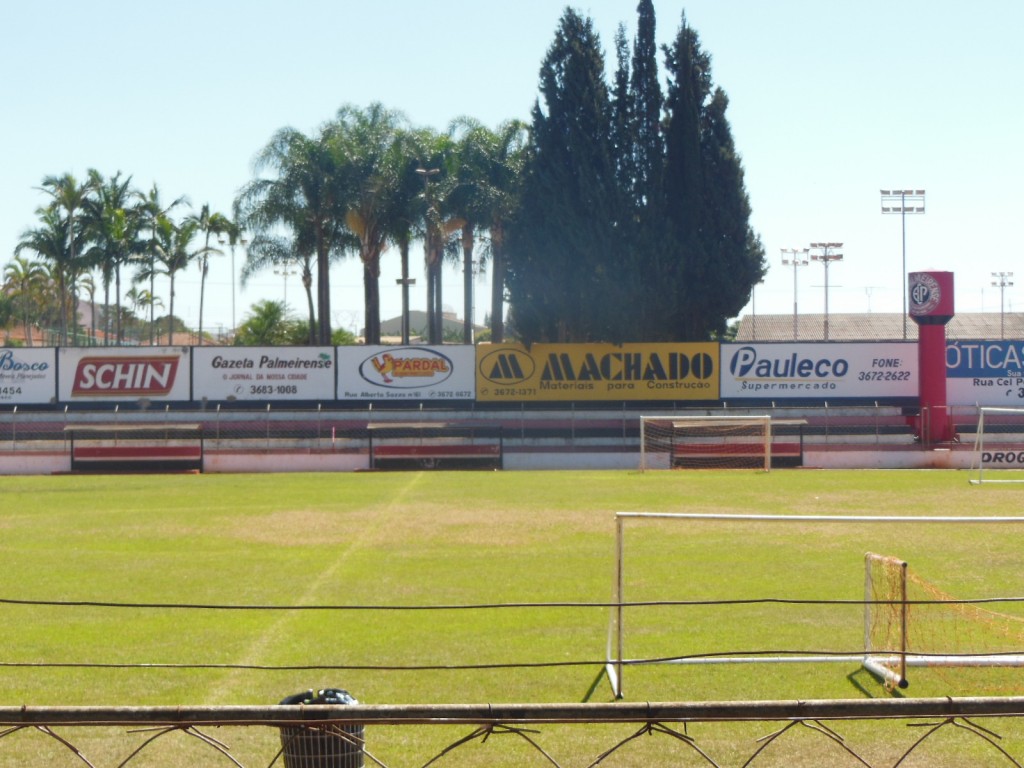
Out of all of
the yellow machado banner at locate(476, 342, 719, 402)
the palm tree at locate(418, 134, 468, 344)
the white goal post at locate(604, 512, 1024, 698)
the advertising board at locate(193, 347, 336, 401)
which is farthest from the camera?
the palm tree at locate(418, 134, 468, 344)

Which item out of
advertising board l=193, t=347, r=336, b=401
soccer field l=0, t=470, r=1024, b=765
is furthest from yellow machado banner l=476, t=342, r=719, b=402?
soccer field l=0, t=470, r=1024, b=765

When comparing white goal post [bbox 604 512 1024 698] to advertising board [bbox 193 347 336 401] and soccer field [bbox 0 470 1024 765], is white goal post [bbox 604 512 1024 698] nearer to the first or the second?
soccer field [bbox 0 470 1024 765]

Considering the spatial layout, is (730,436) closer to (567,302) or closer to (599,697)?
(567,302)

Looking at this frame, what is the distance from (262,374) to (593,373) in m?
15.4

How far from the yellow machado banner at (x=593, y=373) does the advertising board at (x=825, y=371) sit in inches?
61.2

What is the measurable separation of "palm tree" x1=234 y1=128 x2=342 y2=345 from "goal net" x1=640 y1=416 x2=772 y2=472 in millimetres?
22129

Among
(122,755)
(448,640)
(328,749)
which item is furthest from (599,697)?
(328,749)

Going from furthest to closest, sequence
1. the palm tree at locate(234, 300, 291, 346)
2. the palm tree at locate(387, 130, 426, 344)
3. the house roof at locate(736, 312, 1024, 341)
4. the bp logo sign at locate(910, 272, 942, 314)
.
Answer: the house roof at locate(736, 312, 1024, 341)
the palm tree at locate(234, 300, 291, 346)
the palm tree at locate(387, 130, 426, 344)
the bp logo sign at locate(910, 272, 942, 314)

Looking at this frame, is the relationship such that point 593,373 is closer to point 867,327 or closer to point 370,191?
point 370,191

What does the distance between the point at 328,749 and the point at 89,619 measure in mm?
9660

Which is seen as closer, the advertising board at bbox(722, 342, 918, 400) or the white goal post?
the white goal post

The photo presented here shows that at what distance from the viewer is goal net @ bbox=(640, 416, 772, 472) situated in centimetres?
4231

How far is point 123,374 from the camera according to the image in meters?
51.9

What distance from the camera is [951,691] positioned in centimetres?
1142
